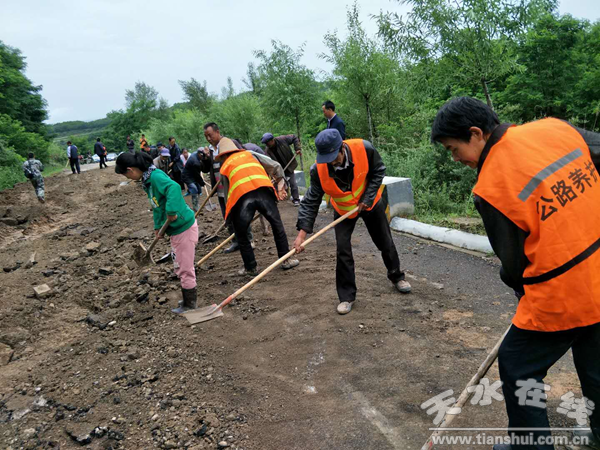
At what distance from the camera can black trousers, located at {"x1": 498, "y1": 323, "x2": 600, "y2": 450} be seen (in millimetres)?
1573

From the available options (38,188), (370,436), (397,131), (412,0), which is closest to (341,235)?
(370,436)

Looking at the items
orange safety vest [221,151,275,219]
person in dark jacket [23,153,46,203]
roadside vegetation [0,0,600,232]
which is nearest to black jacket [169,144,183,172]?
roadside vegetation [0,0,600,232]

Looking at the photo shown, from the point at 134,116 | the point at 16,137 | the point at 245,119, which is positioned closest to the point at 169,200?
the point at 245,119

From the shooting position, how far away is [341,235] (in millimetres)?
3842

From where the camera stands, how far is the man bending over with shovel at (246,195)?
4.76 m

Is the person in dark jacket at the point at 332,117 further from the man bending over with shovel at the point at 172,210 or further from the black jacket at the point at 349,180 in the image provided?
the man bending over with shovel at the point at 172,210

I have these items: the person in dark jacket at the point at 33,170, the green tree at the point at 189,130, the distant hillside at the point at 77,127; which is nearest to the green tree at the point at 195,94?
the green tree at the point at 189,130

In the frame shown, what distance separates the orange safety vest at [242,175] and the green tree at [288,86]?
6094 millimetres

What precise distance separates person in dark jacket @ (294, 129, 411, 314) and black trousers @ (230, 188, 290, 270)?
110 cm

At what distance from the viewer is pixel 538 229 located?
4.77 feet

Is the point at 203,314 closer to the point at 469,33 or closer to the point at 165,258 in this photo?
the point at 165,258

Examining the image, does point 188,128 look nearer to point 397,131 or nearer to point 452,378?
point 397,131

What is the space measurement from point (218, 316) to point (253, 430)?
1.68 metres

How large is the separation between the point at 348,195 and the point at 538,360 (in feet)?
7.59
